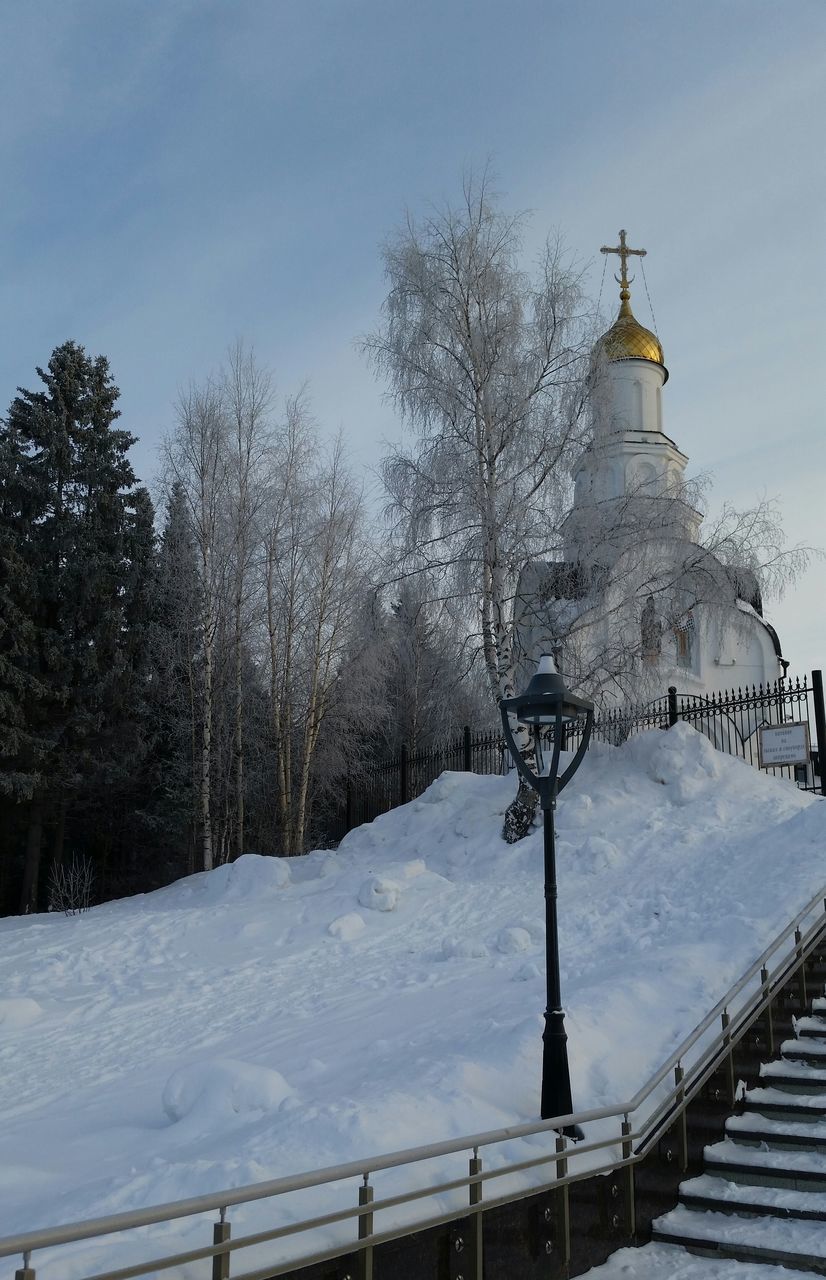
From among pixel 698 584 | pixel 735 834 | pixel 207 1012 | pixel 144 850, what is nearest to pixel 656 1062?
pixel 207 1012

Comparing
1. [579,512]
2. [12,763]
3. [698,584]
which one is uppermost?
[579,512]

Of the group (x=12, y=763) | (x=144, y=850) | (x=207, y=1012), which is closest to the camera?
(x=207, y=1012)

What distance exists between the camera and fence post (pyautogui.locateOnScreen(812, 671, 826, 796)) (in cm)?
1764

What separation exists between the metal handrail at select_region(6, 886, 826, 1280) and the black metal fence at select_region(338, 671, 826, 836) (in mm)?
8504

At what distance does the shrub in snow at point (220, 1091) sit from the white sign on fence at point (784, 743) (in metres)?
11.5

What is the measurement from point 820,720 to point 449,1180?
522 inches

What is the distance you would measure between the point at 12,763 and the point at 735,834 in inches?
594

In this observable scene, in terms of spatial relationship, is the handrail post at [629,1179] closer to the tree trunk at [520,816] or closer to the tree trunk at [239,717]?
the tree trunk at [520,816]

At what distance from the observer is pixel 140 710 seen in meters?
24.6

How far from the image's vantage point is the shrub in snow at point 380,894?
15.8m

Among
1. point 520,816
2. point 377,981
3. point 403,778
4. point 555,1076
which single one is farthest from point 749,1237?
point 403,778

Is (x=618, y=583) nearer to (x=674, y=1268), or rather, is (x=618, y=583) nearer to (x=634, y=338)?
(x=674, y=1268)

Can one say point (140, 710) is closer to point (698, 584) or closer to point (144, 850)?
point (144, 850)

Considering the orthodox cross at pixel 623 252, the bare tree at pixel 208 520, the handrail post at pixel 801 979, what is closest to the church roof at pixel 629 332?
the orthodox cross at pixel 623 252
